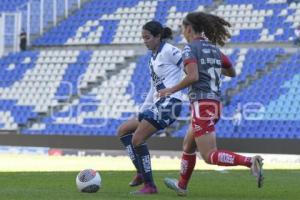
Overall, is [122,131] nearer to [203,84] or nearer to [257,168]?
[203,84]

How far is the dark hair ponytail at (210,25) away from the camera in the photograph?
381 inches

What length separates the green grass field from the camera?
980 cm

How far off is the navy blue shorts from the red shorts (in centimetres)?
77

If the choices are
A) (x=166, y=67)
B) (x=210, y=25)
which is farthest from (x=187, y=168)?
(x=210, y=25)

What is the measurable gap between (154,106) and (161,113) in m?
0.17

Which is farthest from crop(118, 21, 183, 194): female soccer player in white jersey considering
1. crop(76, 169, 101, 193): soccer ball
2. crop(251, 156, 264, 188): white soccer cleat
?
crop(251, 156, 264, 188): white soccer cleat

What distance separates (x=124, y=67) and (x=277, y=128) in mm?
7828

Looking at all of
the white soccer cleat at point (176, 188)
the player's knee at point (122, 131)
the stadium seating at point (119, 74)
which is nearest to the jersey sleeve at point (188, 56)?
the white soccer cleat at point (176, 188)

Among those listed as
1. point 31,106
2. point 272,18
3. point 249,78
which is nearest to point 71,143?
point 31,106

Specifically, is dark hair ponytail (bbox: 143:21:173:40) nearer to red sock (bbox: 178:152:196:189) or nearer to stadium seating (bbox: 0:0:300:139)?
red sock (bbox: 178:152:196:189)

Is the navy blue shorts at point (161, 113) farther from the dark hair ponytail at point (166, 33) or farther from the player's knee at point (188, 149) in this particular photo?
the dark hair ponytail at point (166, 33)

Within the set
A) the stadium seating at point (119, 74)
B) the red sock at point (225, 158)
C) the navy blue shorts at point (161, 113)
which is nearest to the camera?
the red sock at point (225, 158)

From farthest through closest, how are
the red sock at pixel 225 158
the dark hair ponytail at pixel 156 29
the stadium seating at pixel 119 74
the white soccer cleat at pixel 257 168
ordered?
the stadium seating at pixel 119 74 < the dark hair ponytail at pixel 156 29 < the red sock at pixel 225 158 < the white soccer cleat at pixel 257 168

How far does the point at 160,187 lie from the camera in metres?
11.7
